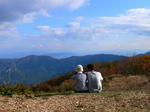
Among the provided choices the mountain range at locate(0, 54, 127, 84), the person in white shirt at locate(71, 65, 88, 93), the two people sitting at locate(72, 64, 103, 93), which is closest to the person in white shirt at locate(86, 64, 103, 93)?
the two people sitting at locate(72, 64, 103, 93)

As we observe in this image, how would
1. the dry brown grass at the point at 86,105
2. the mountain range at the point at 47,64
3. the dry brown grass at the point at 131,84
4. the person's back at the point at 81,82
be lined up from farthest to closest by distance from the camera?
1. the mountain range at the point at 47,64
2. the dry brown grass at the point at 131,84
3. the person's back at the point at 81,82
4. the dry brown grass at the point at 86,105

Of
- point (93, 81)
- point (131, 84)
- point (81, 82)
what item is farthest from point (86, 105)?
point (131, 84)

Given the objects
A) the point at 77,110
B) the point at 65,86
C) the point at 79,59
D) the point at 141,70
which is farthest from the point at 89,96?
the point at 79,59

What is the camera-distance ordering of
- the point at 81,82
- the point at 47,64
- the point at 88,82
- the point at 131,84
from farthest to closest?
the point at 47,64
the point at 131,84
the point at 88,82
the point at 81,82

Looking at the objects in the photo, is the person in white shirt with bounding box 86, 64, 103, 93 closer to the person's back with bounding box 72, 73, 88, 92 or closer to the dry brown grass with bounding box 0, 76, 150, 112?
the person's back with bounding box 72, 73, 88, 92

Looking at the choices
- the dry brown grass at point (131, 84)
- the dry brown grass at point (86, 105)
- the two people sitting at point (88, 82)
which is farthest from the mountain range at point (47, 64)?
the dry brown grass at point (86, 105)

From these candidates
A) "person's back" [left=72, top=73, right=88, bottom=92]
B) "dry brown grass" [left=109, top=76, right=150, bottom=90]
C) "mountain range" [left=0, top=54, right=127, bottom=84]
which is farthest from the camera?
"mountain range" [left=0, top=54, right=127, bottom=84]

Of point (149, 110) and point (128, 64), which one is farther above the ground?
point (128, 64)

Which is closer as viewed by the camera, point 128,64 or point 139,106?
point 139,106

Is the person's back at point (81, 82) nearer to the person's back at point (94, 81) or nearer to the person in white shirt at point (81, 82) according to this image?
the person in white shirt at point (81, 82)

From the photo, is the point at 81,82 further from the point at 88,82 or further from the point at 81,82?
the point at 88,82

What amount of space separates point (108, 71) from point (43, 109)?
13095 millimetres

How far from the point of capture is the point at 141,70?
56.3 ft

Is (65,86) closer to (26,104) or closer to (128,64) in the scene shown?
(26,104)
